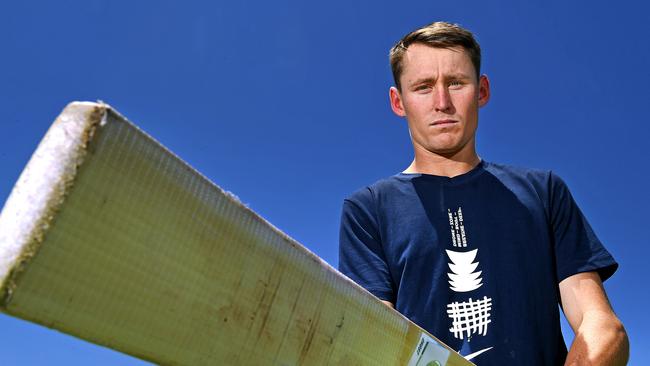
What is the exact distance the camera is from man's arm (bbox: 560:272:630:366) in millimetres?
2309

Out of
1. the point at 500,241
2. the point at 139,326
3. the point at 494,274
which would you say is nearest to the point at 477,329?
the point at 494,274

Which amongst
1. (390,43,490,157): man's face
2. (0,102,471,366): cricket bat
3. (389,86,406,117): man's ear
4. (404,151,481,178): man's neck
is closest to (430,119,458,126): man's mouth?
(390,43,490,157): man's face

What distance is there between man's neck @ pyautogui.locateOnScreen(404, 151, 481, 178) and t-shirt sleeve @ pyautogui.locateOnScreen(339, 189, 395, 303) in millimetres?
373

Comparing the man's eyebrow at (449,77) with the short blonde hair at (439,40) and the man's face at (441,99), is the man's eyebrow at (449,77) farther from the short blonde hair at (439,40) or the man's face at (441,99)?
the short blonde hair at (439,40)

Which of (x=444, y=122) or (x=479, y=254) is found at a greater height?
(x=444, y=122)

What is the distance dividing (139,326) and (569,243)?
224 centimetres

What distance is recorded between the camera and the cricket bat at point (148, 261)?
3.35 ft

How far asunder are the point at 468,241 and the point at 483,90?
103cm

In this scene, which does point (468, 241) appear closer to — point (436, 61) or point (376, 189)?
point (376, 189)

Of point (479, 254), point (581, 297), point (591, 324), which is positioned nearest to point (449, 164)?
point (479, 254)

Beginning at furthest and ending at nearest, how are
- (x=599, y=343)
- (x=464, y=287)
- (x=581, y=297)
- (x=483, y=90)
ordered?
(x=483, y=90) < (x=464, y=287) < (x=581, y=297) < (x=599, y=343)

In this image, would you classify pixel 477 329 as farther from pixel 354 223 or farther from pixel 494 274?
pixel 354 223

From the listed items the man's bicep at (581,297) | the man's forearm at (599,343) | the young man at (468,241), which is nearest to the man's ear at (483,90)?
the young man at (468,241)

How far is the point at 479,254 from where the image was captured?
2752 millimetres
